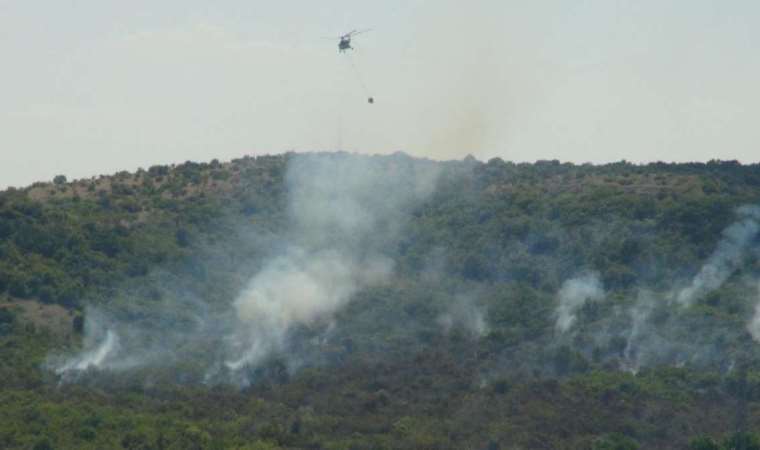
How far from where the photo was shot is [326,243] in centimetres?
14375

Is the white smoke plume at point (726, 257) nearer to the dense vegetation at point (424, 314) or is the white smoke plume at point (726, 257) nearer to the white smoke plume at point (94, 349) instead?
the dense vegetation at point (424, 314)

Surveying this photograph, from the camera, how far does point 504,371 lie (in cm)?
11425

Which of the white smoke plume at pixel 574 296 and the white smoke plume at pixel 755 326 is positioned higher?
the white smoke plume at pixel 574 296

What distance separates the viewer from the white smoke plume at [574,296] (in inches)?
4866

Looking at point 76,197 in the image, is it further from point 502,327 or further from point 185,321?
point 502,327

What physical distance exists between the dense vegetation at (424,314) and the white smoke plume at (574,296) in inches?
33.8

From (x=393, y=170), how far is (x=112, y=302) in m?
41.3

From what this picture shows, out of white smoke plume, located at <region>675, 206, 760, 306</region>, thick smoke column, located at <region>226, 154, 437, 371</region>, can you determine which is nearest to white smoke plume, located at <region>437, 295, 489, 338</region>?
thick smoke column, located at <region>226, 154, 437, 371</region>

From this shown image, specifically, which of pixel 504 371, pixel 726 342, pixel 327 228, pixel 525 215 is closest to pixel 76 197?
pixel 327 228

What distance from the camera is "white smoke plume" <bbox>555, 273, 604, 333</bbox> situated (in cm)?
12360

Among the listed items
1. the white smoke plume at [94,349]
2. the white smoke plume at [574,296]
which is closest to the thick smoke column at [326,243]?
the white smoke plume at [94,349]

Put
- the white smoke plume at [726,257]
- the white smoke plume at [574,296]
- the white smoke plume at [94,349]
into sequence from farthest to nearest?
1. the white smoke plume at [726,257]
2. the white smoke plume at [574,296]
3. the white smoke plume at [94,349]

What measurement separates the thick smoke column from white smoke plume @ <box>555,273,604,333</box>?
14.7 metres

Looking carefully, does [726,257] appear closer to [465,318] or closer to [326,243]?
[465,318]
